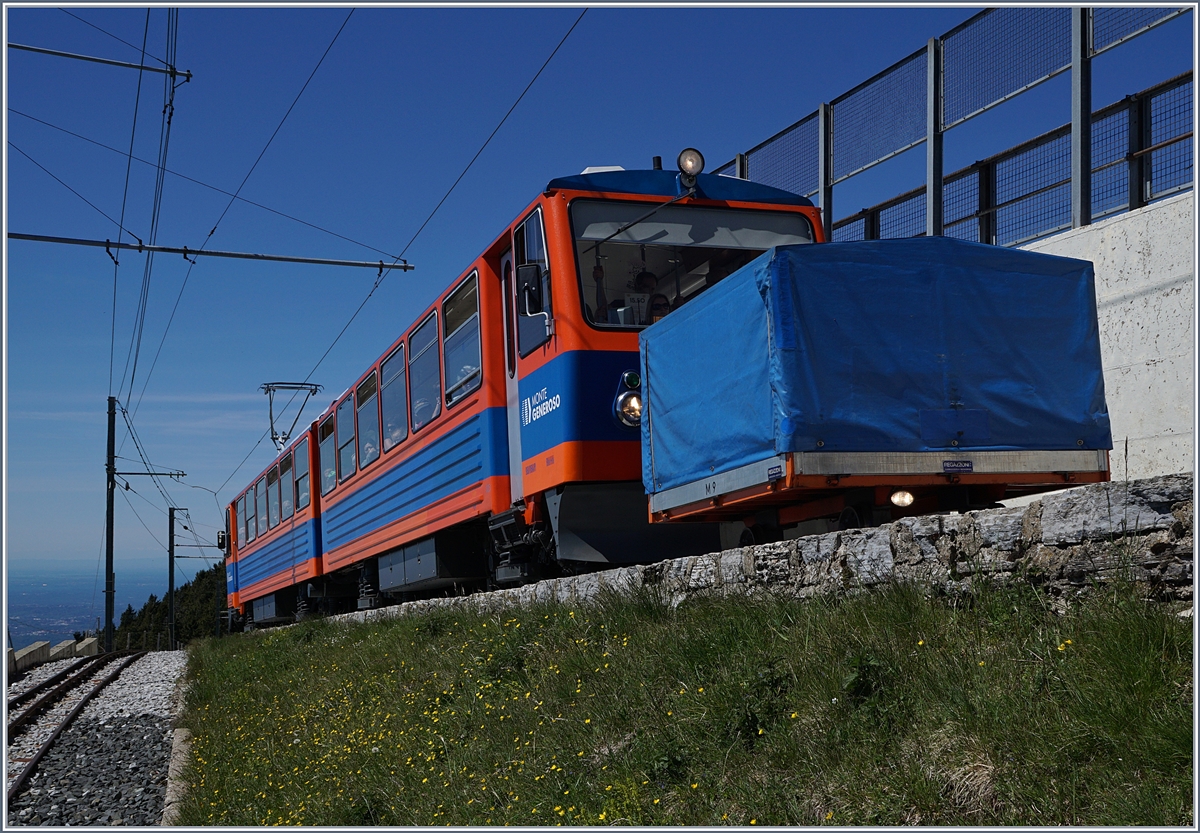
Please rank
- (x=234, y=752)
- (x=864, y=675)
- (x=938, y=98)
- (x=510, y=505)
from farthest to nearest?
(x=938, y=98) < (x=510, y=505) < (x=234, y=752) < (x=864, y=675)

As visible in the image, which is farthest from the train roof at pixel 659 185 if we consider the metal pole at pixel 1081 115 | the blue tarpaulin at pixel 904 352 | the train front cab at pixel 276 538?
the train front cab at pixel 276 538

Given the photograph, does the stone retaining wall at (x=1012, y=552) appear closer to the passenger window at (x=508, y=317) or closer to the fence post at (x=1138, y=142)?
the passenger window at (x=508, y=317)

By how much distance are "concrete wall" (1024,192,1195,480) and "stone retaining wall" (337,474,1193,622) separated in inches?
155

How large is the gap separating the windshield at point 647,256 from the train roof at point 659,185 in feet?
0.51

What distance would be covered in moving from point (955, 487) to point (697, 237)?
127 inches

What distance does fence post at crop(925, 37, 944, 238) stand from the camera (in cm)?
1098

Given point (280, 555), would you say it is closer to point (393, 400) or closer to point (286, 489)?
point (286, 489)

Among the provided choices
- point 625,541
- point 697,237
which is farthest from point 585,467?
point 697,237

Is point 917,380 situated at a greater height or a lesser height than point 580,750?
greater

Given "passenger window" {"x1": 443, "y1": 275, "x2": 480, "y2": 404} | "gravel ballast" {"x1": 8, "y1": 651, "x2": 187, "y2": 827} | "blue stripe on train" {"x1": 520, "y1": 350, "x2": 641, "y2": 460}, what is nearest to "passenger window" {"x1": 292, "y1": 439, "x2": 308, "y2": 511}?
"gravel ballast" {"x1": 8, "y1": 651, "x2": 187, "y2": 827}

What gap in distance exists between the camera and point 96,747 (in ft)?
40.4

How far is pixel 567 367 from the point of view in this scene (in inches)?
345

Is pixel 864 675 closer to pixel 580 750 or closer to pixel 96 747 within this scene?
pixel 580 750

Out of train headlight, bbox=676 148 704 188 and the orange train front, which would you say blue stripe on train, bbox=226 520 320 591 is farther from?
train headlight, bbox=676 148 704 188
